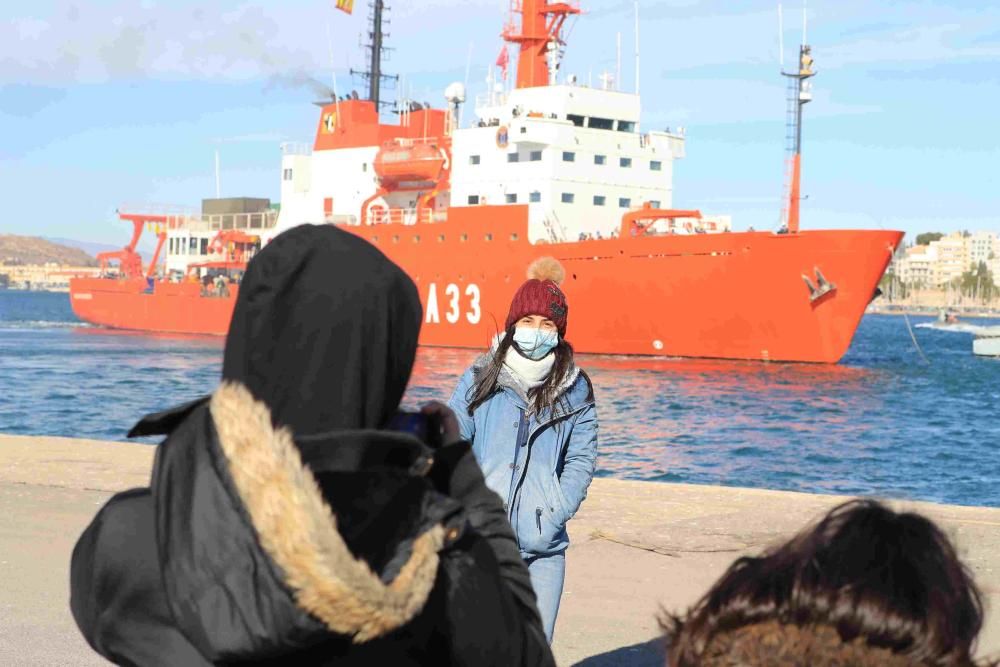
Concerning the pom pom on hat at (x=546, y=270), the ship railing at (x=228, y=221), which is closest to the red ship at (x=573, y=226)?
the ship railing at (x=228, y=221)

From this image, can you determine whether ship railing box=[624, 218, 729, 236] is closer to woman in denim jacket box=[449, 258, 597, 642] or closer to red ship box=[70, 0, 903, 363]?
red ship box=[70, 0, 903, 363]

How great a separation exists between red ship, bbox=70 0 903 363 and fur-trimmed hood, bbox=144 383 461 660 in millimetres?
18637

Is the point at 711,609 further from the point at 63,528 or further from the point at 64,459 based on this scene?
the point at 64,459

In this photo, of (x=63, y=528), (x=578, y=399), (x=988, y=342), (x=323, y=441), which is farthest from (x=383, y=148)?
(x=323, y=441)

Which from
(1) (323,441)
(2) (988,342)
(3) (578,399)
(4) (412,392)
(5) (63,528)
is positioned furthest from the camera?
(2) (988,342)

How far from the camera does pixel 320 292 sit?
127 cm

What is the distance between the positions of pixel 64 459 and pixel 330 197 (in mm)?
26065

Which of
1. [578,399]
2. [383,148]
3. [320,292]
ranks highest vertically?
[383,148]

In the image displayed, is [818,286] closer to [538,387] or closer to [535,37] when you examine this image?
[535,37]

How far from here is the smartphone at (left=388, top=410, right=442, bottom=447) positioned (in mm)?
1382

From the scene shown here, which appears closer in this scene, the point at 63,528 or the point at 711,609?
the point at 711,609

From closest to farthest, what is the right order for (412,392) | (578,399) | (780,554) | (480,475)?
(780,554), (480,475), (578,399), (412,392)

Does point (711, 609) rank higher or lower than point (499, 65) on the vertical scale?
lower

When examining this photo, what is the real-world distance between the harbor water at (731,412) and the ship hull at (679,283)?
537mm
